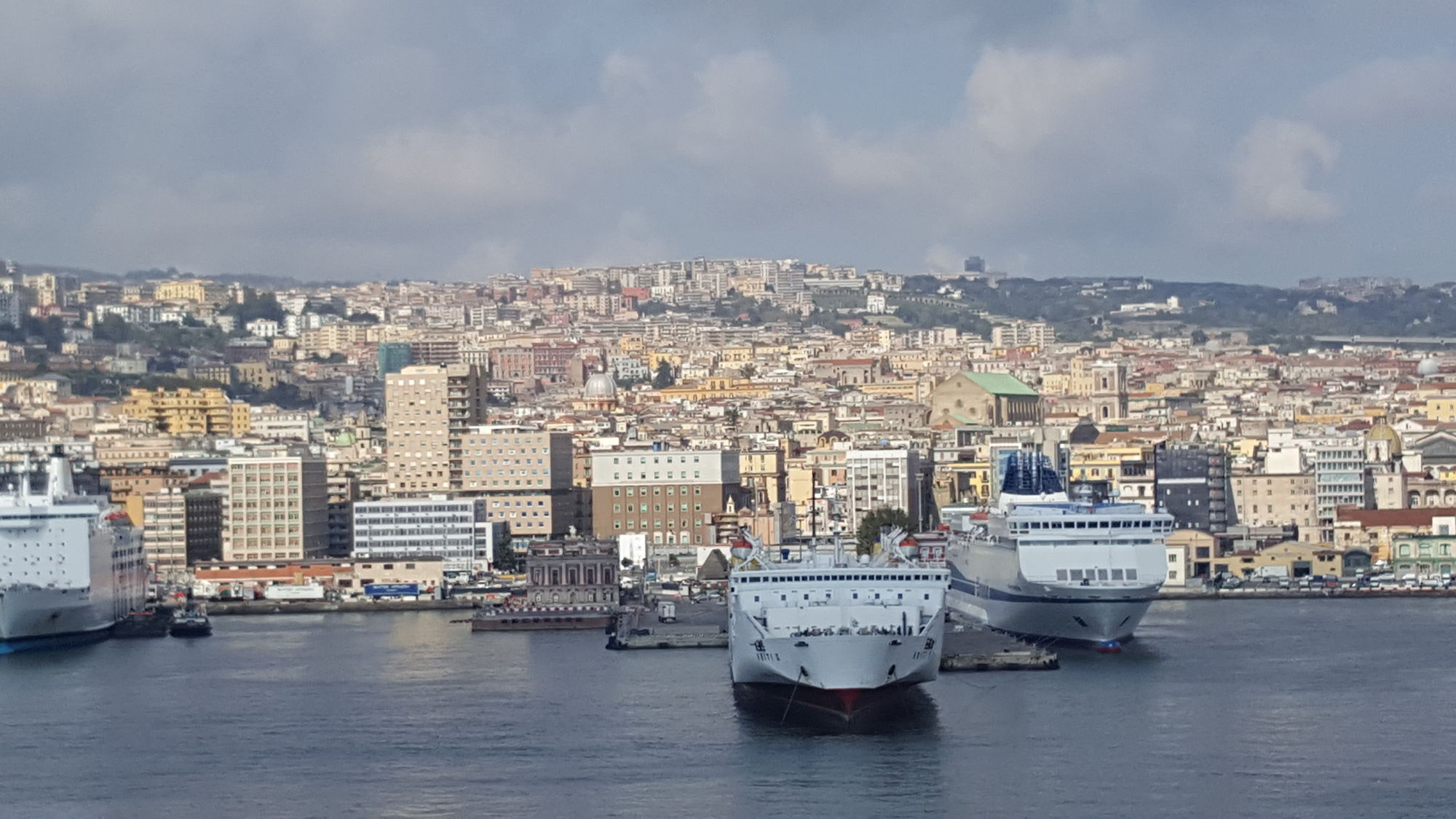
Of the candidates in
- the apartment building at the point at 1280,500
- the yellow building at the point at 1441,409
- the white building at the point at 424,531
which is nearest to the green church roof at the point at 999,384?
the yellow building at the point at 1441,409

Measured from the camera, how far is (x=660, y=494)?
63.9m

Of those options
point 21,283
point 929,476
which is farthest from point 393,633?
point 21,283

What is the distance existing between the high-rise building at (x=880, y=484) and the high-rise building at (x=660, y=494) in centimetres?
325

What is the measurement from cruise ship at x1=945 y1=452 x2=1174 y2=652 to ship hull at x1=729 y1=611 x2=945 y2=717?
9243mm

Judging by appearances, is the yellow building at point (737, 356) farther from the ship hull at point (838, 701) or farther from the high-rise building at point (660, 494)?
the ship hull at point (838, 701)

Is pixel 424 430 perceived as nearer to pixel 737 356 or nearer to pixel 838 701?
pixel 838 701

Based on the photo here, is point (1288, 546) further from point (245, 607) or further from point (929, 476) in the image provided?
point (245, 607)

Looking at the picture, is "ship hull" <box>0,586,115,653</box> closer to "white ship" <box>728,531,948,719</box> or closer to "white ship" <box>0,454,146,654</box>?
"white ship" <box>0,454,146,654</box>

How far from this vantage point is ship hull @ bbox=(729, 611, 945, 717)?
28797 mm

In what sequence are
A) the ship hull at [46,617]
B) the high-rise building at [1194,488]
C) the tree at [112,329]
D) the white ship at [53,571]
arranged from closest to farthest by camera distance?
the ship hull at [46,617] < the white ship at [53,571] < the high-rise building at [1194,488] < the tree at [112,329]

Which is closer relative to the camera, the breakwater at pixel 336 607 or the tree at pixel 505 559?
the breakwater at pixel 336 607

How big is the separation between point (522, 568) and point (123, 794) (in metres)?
32.1

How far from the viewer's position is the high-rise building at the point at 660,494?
2495 inches

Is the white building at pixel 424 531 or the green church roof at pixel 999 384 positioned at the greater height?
the green church roof at pixel 999 384
